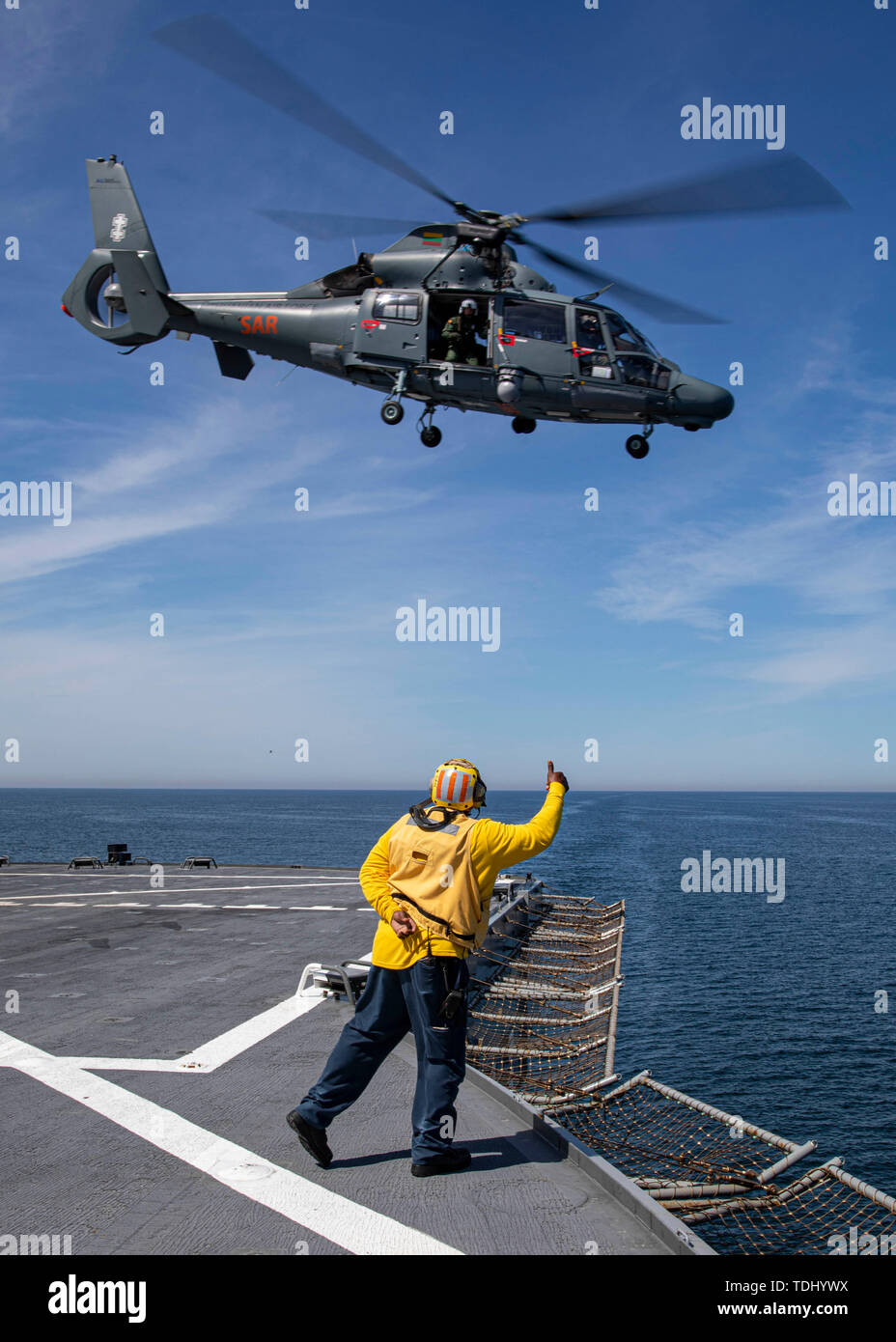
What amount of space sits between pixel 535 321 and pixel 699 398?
3729 mm

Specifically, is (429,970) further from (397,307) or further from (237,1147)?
(397,307)

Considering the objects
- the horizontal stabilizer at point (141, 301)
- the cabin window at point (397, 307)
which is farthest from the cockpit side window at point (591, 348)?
the horizontal stabilizer at point (141, 301)

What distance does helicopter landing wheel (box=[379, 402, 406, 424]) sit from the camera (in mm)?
17734

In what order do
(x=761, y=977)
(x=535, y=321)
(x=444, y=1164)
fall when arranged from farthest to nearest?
(x=761, y=977)
(x=535, y=321)
(x=444, y=1164)

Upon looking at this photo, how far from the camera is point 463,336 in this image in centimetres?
1761

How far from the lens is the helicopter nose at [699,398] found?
17766 mm

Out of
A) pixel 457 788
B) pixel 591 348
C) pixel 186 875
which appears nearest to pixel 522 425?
pixel 591 348

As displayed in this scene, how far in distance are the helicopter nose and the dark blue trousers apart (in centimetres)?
1513

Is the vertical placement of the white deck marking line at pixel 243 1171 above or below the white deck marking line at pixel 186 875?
above

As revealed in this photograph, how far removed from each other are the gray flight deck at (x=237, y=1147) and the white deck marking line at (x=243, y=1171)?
1cm
